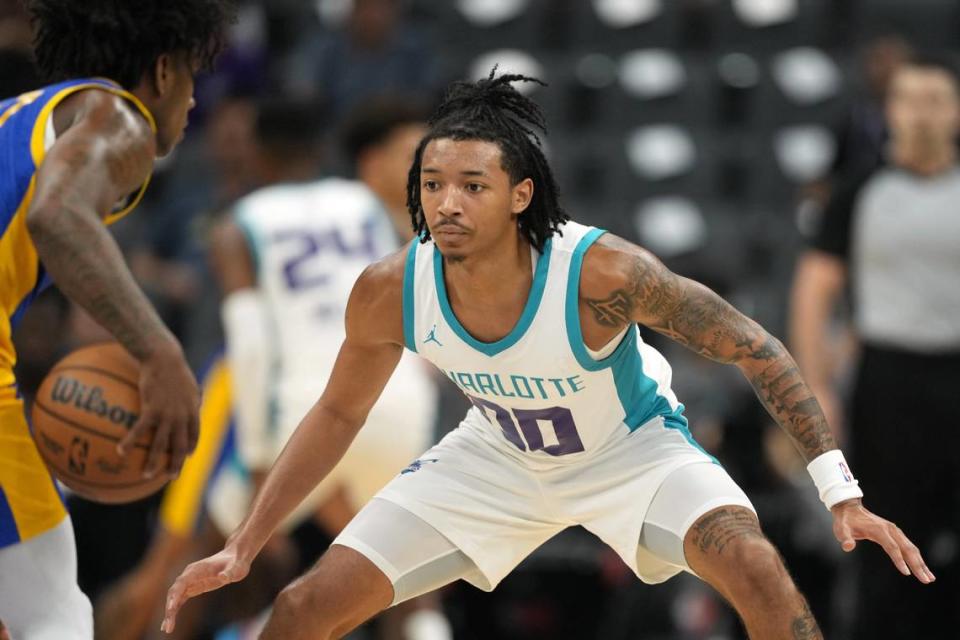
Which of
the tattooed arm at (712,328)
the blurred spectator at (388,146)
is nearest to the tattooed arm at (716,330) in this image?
the tattooed arm at (712,328)

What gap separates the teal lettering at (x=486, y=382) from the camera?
4.15 m

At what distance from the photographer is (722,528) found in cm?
397

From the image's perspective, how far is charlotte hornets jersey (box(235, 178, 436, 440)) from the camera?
6.44m

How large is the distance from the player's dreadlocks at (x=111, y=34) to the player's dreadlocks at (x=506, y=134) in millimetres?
736

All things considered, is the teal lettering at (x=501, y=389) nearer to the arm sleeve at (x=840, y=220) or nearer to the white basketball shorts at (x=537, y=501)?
the white basketball shorts at (x=537, y=501)

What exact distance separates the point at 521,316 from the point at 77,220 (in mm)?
1190

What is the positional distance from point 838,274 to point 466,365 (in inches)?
131

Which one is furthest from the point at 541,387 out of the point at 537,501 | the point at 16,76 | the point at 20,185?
the point at 16,76

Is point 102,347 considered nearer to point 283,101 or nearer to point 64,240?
point 64,240

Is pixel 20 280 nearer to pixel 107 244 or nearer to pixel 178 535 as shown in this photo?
pixel 107 244

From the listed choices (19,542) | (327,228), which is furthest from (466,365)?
(327,228)

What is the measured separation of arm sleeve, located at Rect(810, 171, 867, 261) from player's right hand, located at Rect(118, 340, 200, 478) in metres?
3.92

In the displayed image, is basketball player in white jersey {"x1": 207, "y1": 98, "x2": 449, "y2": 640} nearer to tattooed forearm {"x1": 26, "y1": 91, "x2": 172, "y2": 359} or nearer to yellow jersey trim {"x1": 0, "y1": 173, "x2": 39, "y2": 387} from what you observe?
yellow jersey trim {"x1": 0, "y1": 173, "x2": 39, "y2": 387}

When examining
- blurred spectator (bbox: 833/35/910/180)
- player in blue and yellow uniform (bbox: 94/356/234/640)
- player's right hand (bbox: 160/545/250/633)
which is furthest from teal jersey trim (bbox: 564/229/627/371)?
blurred spectator (bbox: 833/35/910/180)
